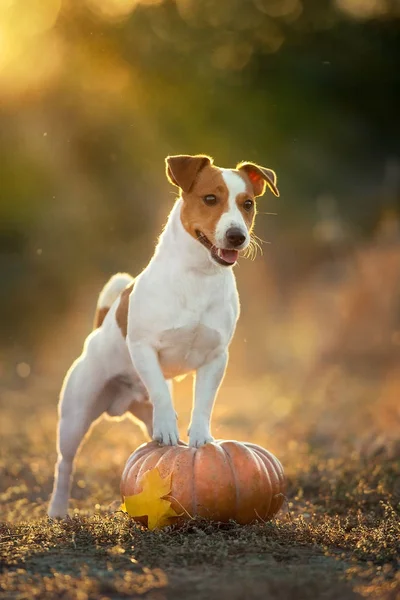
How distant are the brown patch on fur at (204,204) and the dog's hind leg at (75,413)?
130cm

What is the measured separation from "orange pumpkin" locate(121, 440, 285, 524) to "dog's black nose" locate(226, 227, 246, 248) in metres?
1.12

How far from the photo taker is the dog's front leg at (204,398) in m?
5.49

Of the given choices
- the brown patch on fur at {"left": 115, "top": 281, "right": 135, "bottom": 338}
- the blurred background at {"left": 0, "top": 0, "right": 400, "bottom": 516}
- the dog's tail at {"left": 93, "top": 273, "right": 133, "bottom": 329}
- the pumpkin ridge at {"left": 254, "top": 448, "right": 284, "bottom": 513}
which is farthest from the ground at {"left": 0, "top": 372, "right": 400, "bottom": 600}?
the blurred background at {"left": 0, "top": 0, "right": 400, "bottom": 516}

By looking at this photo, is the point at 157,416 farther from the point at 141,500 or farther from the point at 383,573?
the point at 383,573

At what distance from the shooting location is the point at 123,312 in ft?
20.1

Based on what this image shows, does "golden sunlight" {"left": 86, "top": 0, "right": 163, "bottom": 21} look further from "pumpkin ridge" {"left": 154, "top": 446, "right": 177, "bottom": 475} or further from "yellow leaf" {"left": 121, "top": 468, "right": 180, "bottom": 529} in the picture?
"yellow leaf" {"left": 121, "top": 468, "right": 180, "bottom": 529}

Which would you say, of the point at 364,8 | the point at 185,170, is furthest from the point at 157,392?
the point at 364,8

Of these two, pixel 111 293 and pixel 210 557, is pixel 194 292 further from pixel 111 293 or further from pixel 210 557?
pixel 210 557

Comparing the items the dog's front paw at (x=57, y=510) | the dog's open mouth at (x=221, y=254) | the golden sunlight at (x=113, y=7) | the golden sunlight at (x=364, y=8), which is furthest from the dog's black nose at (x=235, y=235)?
the golden sunlight at (x=364, y=8)

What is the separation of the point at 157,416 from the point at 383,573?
1.78 meters

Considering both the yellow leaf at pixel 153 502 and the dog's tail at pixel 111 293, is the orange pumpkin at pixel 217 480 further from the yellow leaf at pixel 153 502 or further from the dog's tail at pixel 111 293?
the dog's tail at pixel 111 293

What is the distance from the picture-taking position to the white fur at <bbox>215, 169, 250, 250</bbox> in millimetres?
5406

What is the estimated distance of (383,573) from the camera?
4.19 meters

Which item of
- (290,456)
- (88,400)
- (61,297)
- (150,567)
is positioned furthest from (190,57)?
(150,567)
